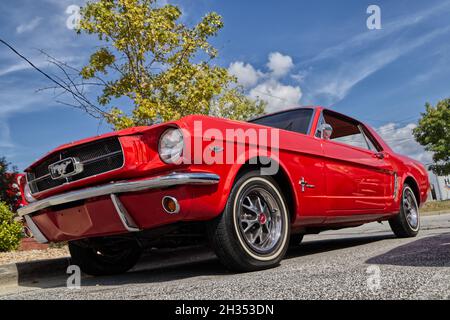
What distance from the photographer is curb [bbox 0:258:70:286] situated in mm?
4398

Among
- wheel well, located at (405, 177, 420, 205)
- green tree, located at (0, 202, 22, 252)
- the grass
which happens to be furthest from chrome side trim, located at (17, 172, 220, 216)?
the grass

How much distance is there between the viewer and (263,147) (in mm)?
3303

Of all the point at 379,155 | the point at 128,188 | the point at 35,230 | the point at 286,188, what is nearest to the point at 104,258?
the point at 35,230

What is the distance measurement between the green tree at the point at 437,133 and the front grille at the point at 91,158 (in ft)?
123

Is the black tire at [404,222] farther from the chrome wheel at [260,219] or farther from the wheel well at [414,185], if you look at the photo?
the chrome wheel at [260,219]

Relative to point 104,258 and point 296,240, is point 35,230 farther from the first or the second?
point 296,240

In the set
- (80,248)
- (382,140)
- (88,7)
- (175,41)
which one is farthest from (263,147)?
(88,7)

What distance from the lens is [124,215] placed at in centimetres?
296

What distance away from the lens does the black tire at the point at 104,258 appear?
396 centimetres

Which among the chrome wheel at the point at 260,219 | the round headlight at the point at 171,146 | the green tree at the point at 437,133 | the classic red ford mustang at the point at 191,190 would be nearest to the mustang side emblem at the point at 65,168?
the classic red ford mustang at the point at 191,190

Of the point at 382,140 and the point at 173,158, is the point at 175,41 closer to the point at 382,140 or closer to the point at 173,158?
the point at 382,140

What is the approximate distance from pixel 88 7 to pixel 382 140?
20.7ft

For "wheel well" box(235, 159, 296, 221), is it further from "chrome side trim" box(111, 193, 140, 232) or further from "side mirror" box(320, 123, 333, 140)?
"chrome side trim" box(111, 193, 140, 232)

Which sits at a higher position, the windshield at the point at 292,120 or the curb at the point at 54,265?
the windshield at the point at 292,120
